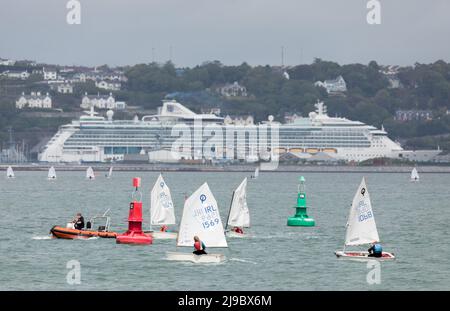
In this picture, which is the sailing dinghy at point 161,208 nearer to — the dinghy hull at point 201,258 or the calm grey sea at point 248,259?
the calm grey sea at point 248,259

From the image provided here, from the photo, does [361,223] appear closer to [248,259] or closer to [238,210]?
[248,259]

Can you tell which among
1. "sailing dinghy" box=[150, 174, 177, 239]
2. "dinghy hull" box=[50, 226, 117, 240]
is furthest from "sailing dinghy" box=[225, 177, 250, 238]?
"dinghy hull" box=[50, 226, 117, 240]

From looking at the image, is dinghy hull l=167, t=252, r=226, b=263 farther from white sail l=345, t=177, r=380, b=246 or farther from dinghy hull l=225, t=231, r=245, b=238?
dinghy hull l=225, t=231, r=245, b=238

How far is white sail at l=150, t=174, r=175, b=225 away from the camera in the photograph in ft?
199

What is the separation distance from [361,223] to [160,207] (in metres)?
12.6

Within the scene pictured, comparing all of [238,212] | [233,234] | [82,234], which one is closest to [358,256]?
[233,234]

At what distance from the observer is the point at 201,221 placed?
1880 inches

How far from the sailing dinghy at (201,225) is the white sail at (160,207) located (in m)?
12.4

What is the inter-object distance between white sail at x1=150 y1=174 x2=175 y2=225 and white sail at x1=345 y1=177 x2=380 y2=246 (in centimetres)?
1171

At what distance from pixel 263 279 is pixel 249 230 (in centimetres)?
2004

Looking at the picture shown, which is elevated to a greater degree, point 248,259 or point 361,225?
point 361,225

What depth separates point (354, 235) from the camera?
1997 inches

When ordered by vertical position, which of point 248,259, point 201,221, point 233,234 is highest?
point 201,221
